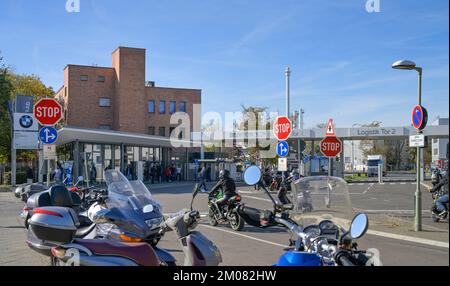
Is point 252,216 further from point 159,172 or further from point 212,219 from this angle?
point 159,172

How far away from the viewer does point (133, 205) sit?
7.16 meters

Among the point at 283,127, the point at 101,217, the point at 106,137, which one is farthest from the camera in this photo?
the point at 106,137

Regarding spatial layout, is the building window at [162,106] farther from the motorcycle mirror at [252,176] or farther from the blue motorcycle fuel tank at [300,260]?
the blue motorcycle fuel tank at [300,260]

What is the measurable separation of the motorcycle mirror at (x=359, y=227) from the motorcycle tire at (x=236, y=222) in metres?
8.57


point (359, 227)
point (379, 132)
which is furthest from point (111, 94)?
point (359, 227)

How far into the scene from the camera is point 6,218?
563 inches

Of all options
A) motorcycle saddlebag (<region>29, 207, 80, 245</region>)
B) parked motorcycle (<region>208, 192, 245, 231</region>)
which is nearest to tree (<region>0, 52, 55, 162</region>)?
parked motorcycle (<region>208, 192, 245, 231</region>)

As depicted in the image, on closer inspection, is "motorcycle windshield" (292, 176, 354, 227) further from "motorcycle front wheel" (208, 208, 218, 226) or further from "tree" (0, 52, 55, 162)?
"tree" (0, 52, 55, 162)

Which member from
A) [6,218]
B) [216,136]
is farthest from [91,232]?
Result: [216,136]

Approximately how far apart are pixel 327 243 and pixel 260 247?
614 cm

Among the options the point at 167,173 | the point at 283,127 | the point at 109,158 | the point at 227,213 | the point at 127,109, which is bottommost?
the point at 167,173

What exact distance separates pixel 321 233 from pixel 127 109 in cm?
4996

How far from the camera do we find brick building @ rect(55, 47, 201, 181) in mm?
39594
